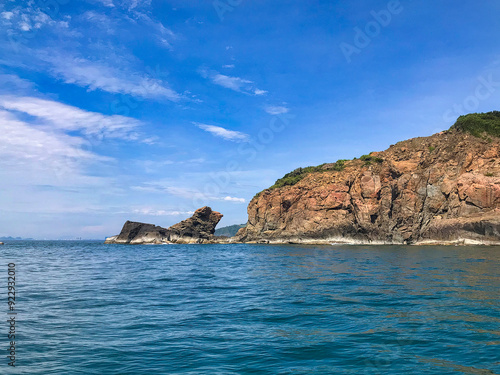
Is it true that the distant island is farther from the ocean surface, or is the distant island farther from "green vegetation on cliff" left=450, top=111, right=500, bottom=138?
the ocean surface

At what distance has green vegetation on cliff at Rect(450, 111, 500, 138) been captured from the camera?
8425 centimetres

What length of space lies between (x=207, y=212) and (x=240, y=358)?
127 meters

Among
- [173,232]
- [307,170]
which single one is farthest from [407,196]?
[173,232]

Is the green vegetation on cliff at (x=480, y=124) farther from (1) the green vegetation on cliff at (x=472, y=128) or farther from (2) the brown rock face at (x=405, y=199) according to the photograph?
(2) the brown rock face at (x=405, y=199)

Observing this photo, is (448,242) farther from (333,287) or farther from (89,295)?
(89,295)

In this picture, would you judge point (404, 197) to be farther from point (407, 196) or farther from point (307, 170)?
point (307, 170)

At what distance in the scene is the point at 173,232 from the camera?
131 meters

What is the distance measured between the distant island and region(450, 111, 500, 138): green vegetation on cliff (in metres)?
0.21

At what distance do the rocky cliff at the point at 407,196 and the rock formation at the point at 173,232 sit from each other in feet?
110

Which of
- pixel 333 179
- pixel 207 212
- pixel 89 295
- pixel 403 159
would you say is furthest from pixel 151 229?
pixel 89 295

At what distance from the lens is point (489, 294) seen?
633 inches

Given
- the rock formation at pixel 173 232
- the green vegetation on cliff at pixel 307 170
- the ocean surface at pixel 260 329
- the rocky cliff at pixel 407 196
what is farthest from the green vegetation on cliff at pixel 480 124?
the rock formation at pixel 173 232

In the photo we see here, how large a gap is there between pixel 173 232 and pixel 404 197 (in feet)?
277

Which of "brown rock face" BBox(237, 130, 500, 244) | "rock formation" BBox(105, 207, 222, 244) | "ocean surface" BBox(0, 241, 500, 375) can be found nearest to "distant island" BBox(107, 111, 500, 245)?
"brown rock face" BBox(237, 130, 500, 244)
